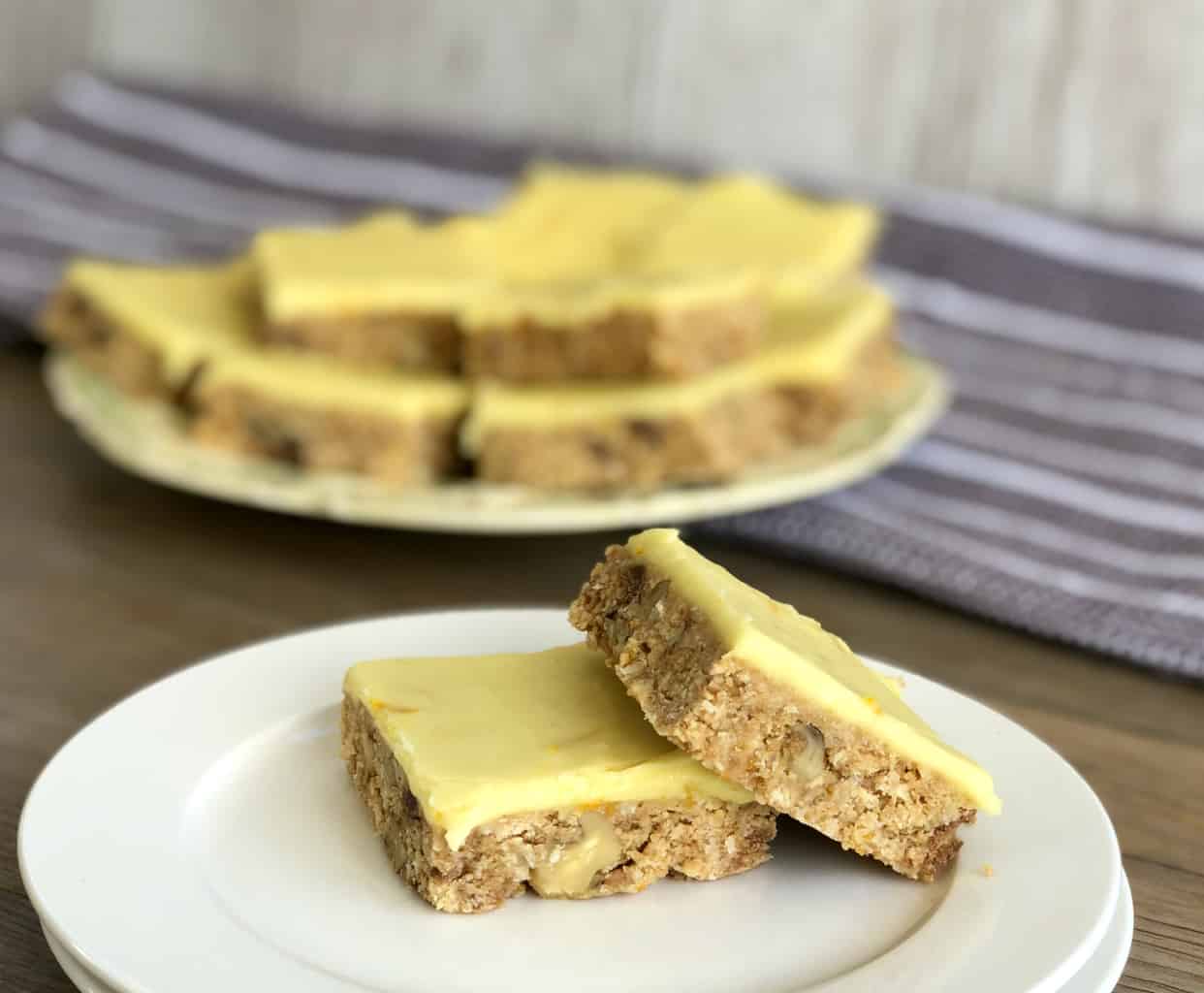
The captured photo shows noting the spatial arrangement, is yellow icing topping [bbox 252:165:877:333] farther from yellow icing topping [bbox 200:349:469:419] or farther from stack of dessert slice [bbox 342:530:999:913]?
stack of dessert slice [bbox 342:530:999:913]

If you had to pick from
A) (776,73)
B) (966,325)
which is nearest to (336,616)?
(966,325)

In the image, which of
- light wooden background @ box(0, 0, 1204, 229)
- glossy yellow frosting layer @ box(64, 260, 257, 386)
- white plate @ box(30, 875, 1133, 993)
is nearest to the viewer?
white plate @ box(30, 875, 1133, 993)

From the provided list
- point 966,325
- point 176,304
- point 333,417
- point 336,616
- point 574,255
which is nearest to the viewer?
point 336,616

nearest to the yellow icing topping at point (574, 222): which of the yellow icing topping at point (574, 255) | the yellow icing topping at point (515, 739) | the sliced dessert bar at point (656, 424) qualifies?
the yellow icing topping at point (574, 255)

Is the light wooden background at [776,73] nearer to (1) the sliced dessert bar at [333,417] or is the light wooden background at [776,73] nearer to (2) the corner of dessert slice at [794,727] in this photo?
(1) the sliced dessert bar at [333,417]

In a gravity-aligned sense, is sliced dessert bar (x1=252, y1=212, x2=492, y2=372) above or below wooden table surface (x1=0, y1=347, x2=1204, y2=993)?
above

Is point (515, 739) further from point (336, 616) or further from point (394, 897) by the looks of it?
point (336, 616)

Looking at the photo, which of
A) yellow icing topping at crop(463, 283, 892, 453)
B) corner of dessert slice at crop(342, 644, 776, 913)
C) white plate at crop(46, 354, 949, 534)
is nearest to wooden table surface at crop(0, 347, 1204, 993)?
white plate at crop(46, 354, 949, 534)
